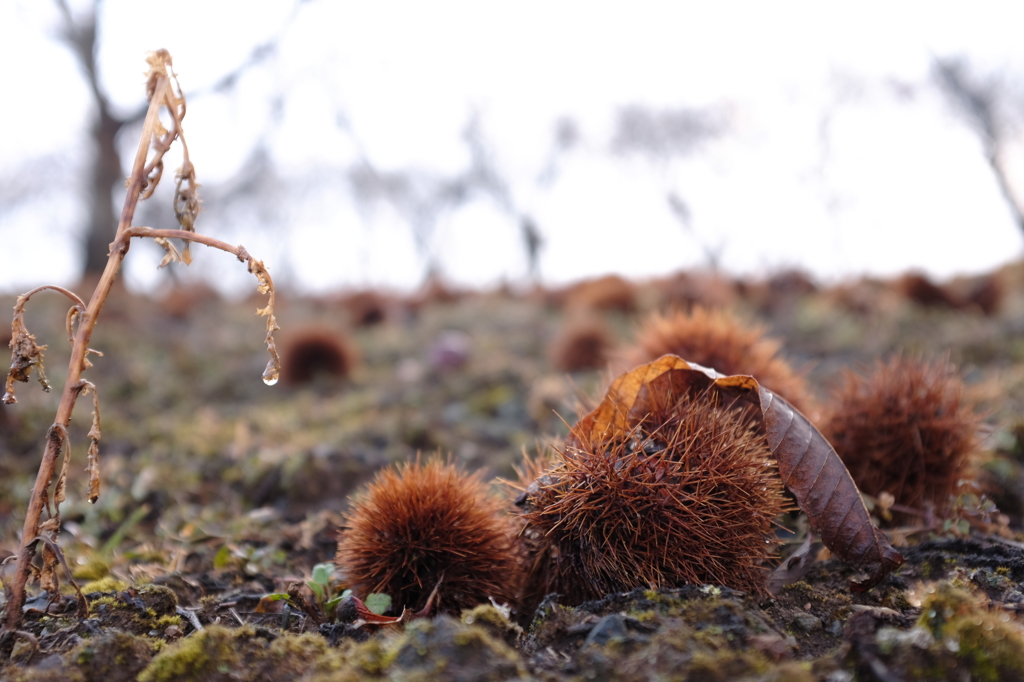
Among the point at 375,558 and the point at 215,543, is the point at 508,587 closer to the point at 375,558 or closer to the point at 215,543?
the point at 375,558

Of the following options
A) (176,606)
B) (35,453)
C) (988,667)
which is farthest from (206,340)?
(988,667)

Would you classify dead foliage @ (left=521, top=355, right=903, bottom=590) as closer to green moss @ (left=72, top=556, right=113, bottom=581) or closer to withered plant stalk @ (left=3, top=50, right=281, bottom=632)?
withered plant stalk @ (left=3, top=50, right=281, bottom=632)

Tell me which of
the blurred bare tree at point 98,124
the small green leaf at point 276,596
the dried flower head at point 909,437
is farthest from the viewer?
the blurred bare tree at point 98,124

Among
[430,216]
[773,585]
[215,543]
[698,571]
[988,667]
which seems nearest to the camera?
[988,667]

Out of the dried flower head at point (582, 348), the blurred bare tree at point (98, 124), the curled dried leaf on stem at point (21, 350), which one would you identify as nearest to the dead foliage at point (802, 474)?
the curled dried leaf on stem at point (21, 350)

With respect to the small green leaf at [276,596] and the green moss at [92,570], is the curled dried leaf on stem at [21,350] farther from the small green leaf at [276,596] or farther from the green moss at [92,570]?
the green moss at [92,570]

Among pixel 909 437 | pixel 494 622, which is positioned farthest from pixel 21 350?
pixel 909 437

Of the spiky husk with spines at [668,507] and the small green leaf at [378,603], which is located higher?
the spiky husk with spines at [668,507]
